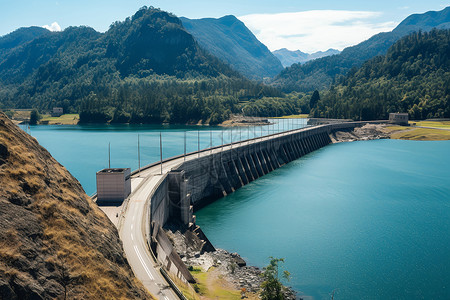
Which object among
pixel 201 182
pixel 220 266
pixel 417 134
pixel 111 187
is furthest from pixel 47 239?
pixel 417 134

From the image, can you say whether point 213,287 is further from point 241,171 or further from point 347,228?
point 241,171

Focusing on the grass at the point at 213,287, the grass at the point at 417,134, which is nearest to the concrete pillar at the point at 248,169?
the grass at the point at 213,287

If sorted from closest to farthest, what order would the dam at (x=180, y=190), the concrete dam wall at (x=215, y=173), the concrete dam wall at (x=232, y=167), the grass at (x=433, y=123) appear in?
the dam at (x=180, y=190) → the concrete dam wall at (x=215, y=173) → the concrete dam wall at (x=232, y=167) → the grass at (x=433, y=123)

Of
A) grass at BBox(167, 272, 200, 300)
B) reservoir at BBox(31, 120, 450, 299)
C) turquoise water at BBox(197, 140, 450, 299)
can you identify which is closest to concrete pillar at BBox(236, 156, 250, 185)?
reservoir at BBox(31, 120, 450, 299)

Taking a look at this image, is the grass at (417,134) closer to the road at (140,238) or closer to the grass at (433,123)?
the grass at (433,123)

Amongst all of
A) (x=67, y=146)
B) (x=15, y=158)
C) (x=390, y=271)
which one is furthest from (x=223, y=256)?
(x=67, y=146)

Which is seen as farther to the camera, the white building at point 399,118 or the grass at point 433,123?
the white building at point 399,118
